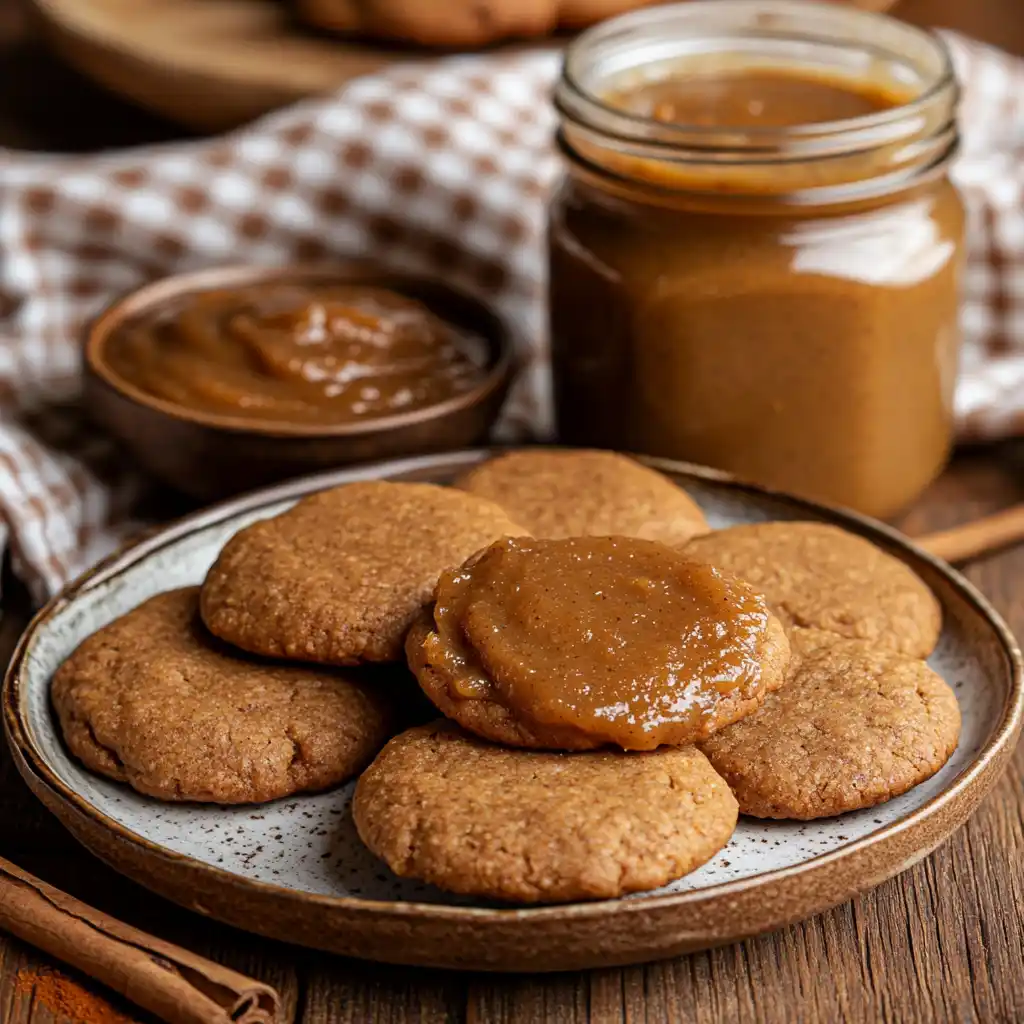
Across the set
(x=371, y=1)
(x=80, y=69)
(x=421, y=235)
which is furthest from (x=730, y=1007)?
(x=80, y=69)

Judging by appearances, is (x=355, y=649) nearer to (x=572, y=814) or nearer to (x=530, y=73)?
(x=572, y=814)

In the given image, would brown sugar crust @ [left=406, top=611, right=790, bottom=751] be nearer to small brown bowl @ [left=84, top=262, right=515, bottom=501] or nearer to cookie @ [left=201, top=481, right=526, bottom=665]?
cookie @ [left=201, top=481, right=526, bottom=665]

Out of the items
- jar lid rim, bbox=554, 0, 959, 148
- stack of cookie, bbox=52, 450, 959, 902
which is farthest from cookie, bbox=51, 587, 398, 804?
jar lid rim, bbox=554, 0, 959, 148

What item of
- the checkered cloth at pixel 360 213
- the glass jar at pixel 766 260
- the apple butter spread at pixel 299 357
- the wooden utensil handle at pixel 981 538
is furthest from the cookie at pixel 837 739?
the checkered cloth at pixel 360 213

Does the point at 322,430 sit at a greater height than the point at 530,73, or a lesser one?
lesser

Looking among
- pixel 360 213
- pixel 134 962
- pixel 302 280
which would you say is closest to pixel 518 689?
pixel 134 962

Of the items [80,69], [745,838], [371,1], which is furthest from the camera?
[80,69]

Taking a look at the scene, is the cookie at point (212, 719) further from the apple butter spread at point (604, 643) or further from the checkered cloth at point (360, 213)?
the checkered cloth at point (360, 213)
